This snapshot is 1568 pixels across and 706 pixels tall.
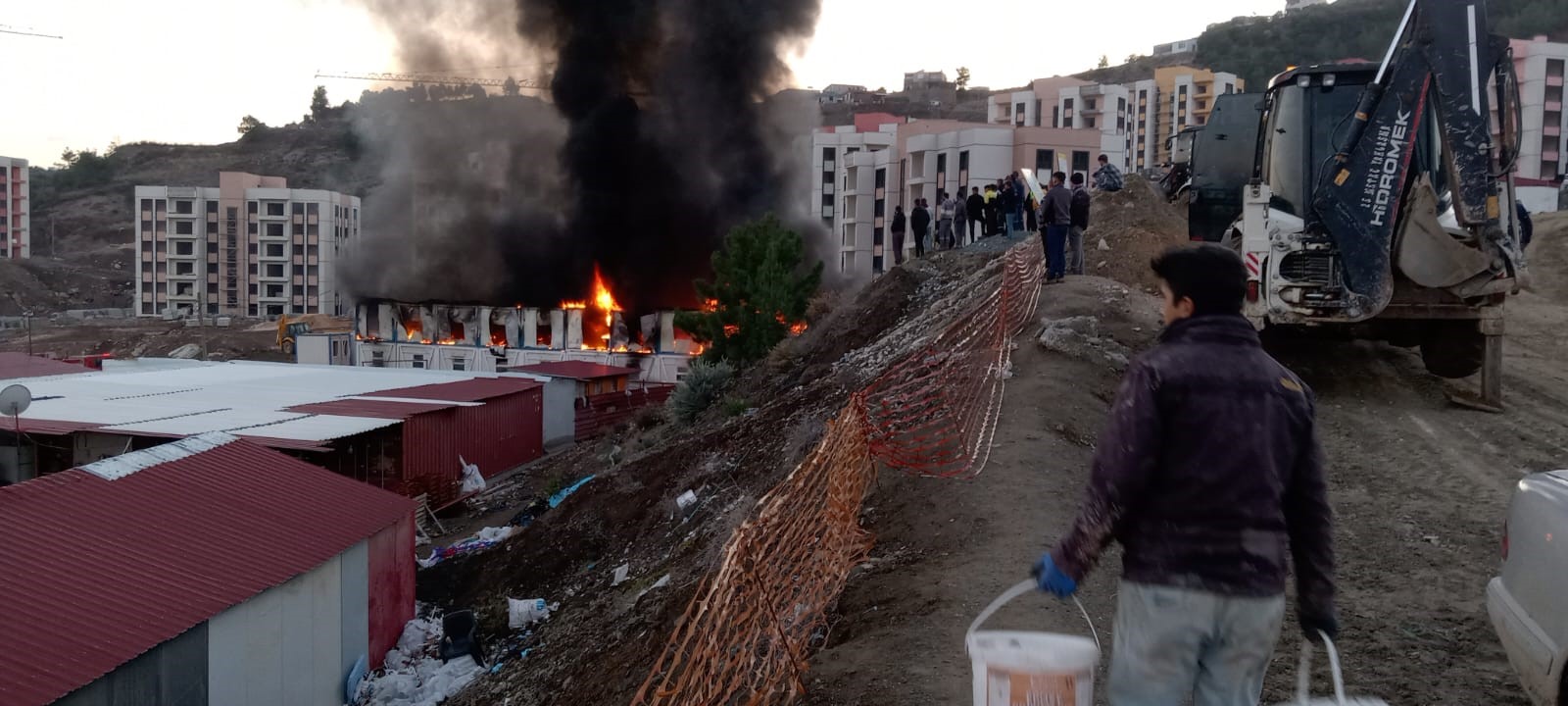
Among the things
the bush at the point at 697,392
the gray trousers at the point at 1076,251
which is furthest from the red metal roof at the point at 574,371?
the gray trousers at the point at 1076,251

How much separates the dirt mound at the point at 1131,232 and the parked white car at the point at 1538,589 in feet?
39.3

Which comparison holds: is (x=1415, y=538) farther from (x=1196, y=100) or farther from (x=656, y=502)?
(x=1196, y=100)

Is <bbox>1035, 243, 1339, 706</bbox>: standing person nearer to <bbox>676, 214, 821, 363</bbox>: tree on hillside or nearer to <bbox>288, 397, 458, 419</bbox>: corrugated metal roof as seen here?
<bbox>288, 397, 458, 419</bbox>: corrugated metal roof

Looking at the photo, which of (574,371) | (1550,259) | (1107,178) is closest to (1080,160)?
(574,371)

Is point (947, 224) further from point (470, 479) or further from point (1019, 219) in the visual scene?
point (470, 479)

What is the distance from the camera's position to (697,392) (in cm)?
2431

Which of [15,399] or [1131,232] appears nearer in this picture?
[15,399]

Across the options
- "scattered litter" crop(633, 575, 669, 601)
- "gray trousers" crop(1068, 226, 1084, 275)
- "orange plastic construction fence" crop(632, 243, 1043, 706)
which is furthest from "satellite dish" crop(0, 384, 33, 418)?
"gray trousers" crop(1068, 226, 1084, 275)

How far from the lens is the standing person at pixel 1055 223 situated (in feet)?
45.4

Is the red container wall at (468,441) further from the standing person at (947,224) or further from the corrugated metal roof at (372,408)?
the standing person at (947,224)

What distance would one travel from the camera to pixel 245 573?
1049cm

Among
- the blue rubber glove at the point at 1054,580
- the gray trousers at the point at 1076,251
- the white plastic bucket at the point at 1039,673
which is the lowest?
the white plastic bucket at the point at 1039,673

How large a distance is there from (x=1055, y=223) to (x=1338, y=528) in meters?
7.95

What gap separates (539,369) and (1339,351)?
93.5 ft
